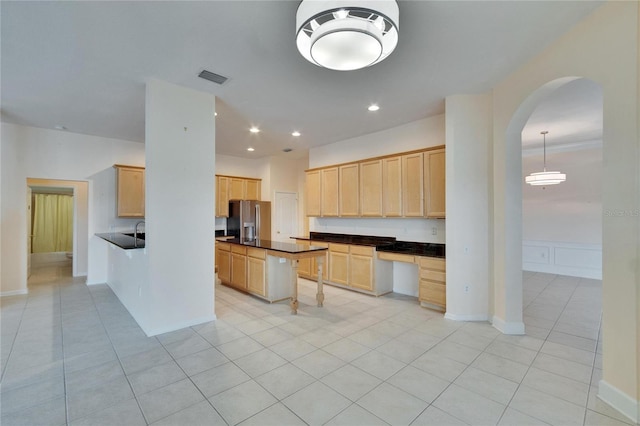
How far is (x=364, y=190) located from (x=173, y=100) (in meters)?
3.42

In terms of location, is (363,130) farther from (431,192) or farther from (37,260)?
(37,260)

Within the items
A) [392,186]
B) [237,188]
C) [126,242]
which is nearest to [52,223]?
[237,188]

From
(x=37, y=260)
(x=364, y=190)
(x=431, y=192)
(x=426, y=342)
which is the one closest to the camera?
(x=426, y=342)

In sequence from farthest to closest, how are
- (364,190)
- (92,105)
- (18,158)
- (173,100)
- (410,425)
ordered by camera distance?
1. (364,190)
2. (18,158)
3. (92,105)
4. (173,100)
5. (410,425)

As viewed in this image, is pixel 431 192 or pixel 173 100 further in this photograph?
pixel 431 192

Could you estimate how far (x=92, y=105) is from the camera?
13.3 ft

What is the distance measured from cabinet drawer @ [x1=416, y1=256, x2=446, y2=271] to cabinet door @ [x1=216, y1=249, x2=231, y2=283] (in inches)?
135

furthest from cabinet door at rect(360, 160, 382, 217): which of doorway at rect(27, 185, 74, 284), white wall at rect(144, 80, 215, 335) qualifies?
doorway at rect(27, 185, 74, 284)

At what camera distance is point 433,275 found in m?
4.08

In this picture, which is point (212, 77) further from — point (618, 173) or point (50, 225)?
point (50, 225)

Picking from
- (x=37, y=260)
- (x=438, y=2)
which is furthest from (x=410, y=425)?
(x=37, y=260)

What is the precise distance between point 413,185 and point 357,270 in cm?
178

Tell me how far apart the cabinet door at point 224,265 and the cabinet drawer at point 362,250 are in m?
2.38

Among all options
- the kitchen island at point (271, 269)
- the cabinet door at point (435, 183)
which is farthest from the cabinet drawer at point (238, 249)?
the cabinet door at point (435, 183)
